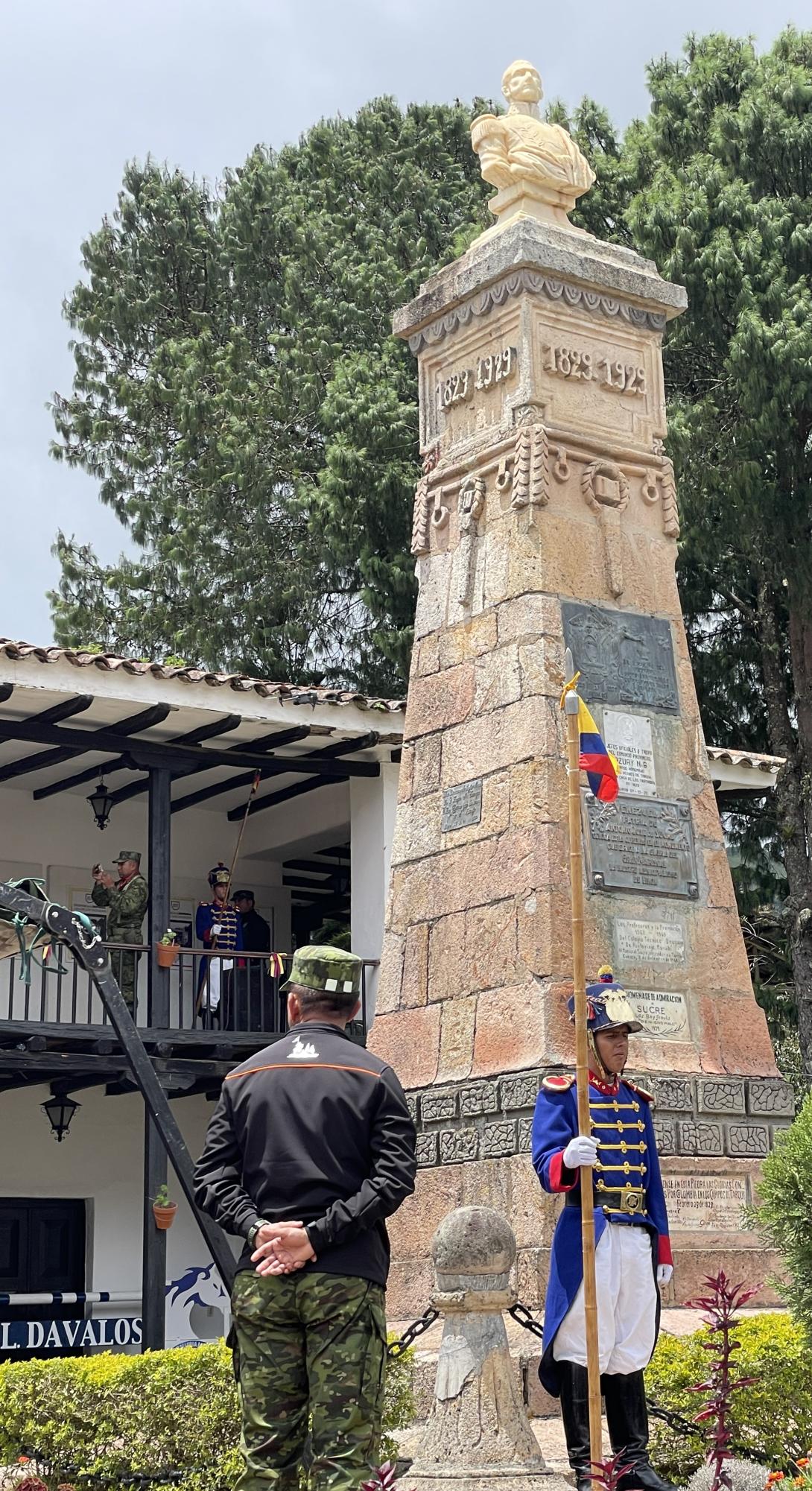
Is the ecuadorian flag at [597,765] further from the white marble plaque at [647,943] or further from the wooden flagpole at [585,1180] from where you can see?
the white marble plaque at [647,943]

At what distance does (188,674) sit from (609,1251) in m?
8.41

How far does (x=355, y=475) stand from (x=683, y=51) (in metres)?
5.97

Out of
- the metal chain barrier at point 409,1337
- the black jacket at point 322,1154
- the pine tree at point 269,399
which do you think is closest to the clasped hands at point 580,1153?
the black jacket at point 322,1154

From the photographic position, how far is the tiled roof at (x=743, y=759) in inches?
645

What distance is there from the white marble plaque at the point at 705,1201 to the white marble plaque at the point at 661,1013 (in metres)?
0.68

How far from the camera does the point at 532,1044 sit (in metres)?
8.74

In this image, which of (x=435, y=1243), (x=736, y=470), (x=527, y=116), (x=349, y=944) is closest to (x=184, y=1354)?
(x=435, y=1243)

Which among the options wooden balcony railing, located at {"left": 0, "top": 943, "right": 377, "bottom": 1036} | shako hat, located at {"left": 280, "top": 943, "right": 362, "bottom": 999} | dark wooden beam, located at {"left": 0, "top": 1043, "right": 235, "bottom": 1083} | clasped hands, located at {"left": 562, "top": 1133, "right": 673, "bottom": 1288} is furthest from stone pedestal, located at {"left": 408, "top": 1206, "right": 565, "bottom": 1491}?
wooden balcony railing, located at {"left": 0, "top": 943, "right": 377, "bottom": 1036}

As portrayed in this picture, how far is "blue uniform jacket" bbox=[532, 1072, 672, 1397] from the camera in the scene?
20.5 feet

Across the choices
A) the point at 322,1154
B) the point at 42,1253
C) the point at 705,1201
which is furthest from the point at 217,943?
the point at 322,1154

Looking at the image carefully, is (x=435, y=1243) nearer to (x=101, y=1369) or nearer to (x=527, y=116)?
(x=101, y=1369)

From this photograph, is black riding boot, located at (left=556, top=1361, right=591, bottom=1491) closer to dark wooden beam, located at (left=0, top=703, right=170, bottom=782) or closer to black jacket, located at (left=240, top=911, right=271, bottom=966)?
dark wooden beam, located at (left=0, top=703, right=170, bottom=782)

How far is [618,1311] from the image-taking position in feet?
20.6

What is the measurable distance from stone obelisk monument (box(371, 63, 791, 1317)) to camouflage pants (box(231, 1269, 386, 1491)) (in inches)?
145
